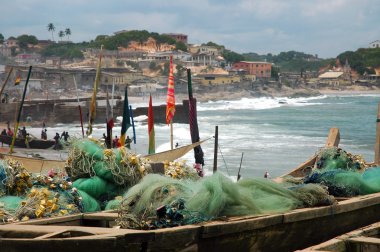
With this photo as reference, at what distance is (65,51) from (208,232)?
170105 mm

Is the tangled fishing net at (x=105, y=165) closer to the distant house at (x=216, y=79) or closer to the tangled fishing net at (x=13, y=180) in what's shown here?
the tangled fishing net at (x=13, y=180)

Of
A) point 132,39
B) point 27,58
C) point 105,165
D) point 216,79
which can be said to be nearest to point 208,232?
point 105,165

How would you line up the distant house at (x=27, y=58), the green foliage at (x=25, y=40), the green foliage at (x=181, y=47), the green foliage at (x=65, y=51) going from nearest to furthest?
the distant house at (x=27, y=58), the green foliage at (x=65, y=51), the green foliage at (x=181, y=47), the green foliage at (x=25, y=40)

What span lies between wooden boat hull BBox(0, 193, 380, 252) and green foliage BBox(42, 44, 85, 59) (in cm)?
15686

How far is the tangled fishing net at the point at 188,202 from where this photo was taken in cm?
702

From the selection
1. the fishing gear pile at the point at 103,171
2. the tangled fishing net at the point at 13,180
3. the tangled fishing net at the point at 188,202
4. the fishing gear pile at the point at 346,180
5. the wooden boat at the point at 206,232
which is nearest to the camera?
the wooden boat at the point at 206,232

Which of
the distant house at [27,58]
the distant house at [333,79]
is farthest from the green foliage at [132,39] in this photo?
the distant house at [333,79]

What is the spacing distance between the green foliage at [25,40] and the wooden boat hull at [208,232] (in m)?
178

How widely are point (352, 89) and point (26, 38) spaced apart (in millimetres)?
88101

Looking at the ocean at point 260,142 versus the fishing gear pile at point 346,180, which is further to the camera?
the ocean at point 260,142

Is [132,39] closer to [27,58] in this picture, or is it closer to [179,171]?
[27,58]

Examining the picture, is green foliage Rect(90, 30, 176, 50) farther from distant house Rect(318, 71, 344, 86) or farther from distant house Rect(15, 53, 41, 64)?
distant house Rect(318, 71, 344, 86)

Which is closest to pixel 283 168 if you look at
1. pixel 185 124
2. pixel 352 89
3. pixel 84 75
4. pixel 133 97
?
pixel 185 124

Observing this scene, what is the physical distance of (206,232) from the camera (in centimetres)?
689
